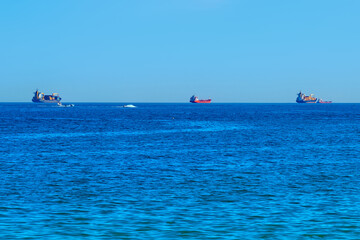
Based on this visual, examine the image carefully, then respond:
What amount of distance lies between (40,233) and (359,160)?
32941 mm

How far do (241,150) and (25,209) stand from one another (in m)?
34.2

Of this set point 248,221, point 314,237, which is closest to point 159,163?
point 248,221

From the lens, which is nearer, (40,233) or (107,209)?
(40,233)

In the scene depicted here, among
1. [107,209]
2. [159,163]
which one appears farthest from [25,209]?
[159,163]

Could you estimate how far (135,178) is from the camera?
35125 millimetres

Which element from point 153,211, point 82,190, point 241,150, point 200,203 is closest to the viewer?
point 153,211

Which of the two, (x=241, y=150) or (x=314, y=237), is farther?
(x=241, y=150)

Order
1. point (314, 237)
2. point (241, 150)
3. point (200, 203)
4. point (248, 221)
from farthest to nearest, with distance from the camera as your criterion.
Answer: point (241, 150), point (200, 203), point (248, 221), point (314, 237)

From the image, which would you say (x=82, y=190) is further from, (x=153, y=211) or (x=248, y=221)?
(x=248, y=221)

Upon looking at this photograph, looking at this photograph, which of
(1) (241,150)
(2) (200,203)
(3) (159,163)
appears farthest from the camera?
(1) (241,150)

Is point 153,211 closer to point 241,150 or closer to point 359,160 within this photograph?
point 359,160

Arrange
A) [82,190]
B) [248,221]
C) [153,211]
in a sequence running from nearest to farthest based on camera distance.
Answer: [248,221]
[153,211]
[82,190]

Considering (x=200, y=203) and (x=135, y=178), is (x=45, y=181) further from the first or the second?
(x=200, y=203)

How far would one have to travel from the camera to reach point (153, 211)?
2512 cm
